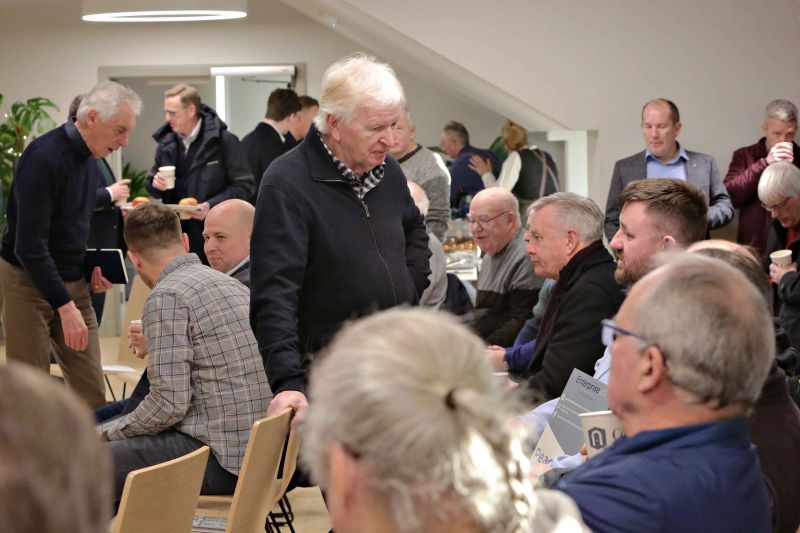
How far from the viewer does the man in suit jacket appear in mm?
7435

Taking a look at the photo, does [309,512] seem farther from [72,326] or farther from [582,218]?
[582,218]

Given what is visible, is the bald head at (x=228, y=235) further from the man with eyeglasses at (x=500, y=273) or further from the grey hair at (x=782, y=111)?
the grey hair at (x=782, y=111)

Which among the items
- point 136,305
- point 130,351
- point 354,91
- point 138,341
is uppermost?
point 354,91

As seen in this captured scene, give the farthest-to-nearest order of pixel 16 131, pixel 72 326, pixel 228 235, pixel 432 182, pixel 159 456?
pixel 16 131 → pixel 432 182 → pixel 72 326 → pixel 228 235 → pixel 159 456

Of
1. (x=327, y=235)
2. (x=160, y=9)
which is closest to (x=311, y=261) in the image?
(x=327, y=235)

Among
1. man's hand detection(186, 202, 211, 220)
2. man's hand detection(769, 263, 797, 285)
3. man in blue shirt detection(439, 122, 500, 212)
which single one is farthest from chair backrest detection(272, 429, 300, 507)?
man in blue shirt detection(439, 122, 500, 212)

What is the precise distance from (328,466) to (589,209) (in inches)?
109

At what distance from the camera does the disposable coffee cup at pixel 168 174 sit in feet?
22.1

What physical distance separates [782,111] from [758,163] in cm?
33

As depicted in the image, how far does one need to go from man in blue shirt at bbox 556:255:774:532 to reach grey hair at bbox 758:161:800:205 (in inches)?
167

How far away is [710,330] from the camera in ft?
5.57

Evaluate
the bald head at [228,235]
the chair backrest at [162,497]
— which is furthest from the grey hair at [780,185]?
the chair backrest at [162,497]

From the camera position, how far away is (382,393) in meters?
1.17

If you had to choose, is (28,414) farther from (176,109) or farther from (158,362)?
(176,109)
